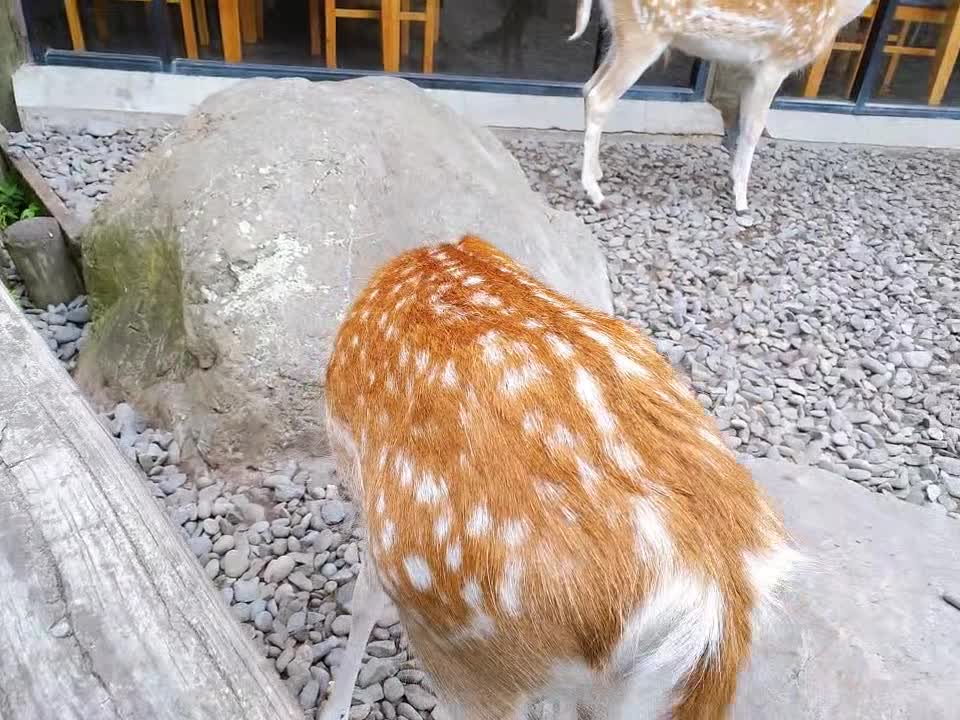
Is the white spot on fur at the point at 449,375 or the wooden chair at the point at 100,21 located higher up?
the white spot on fur at the point at 449,375

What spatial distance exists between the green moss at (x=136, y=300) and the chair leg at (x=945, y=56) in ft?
15.5

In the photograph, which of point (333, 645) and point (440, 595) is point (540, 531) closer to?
point (440, 595)

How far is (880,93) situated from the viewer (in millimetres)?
4809

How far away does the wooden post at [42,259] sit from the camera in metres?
2.61

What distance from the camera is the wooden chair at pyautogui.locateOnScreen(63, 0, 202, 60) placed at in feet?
13.3

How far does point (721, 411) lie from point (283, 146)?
5.06ft

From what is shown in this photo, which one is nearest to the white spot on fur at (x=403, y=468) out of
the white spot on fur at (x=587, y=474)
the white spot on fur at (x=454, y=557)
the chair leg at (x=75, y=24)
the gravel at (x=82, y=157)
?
the white spot on fur at (x=454, y=557)

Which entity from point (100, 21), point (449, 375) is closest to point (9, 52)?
point (100, 21)

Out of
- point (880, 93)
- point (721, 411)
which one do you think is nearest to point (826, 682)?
point (721, 411)

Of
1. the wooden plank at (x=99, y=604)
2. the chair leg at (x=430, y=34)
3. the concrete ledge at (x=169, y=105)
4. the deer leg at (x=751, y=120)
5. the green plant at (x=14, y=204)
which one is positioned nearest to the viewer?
the wooden plank at (x=99, y=604)

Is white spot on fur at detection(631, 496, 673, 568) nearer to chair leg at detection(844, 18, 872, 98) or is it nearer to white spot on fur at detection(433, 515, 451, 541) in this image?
white spot on fur at detection(433, 515, 451, 541)

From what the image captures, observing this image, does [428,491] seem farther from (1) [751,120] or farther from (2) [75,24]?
(2) [75,24]

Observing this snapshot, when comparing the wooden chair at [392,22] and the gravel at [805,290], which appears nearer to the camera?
the gravel at [805,290]

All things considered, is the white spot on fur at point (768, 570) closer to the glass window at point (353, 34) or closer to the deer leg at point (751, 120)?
the deer leg at point (751, 120)
